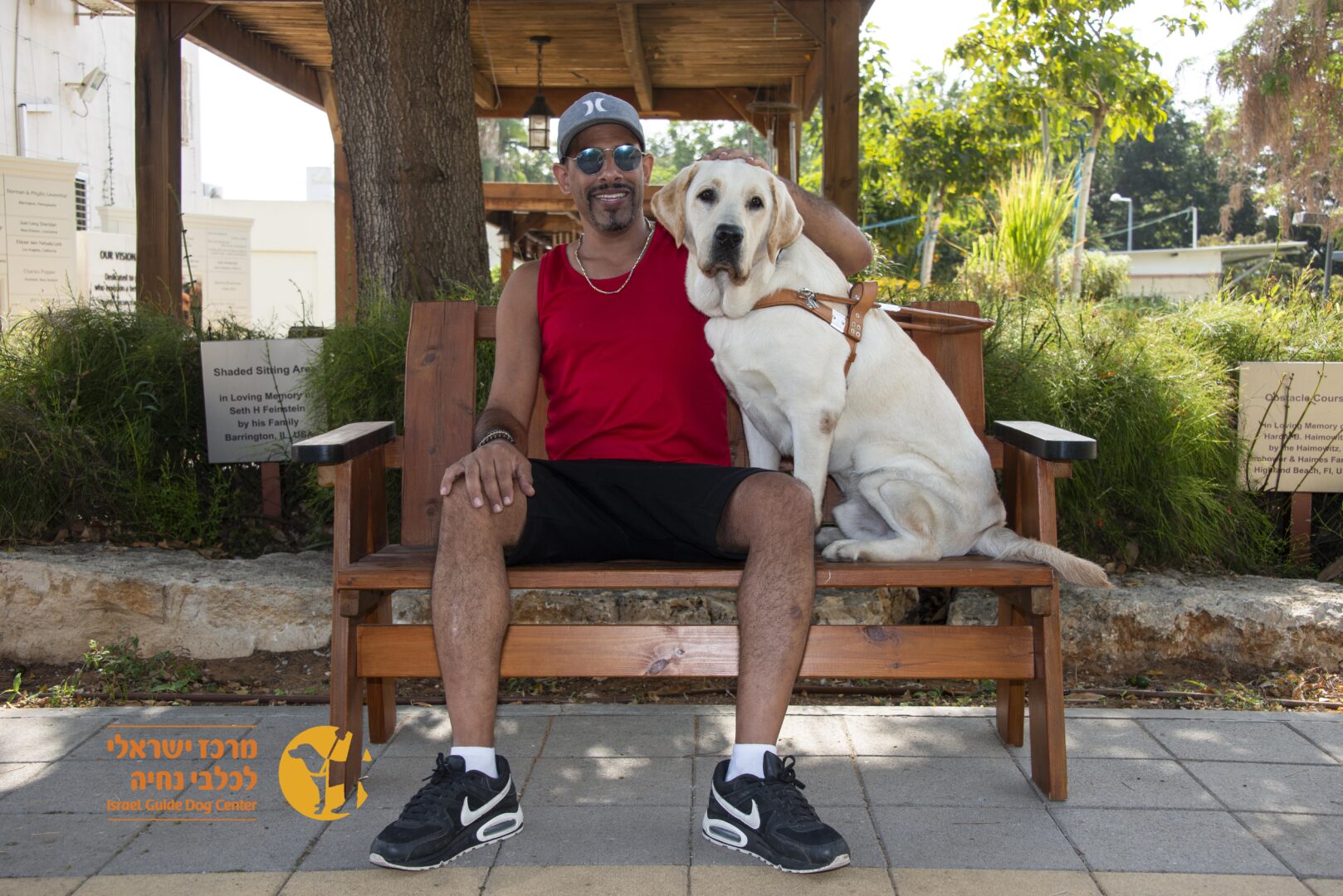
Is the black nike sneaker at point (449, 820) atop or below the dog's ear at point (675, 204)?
below

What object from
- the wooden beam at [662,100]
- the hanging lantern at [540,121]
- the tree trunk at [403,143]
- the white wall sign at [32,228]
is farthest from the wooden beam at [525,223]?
the tree trunk at [403,143]

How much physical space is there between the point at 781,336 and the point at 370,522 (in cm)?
122

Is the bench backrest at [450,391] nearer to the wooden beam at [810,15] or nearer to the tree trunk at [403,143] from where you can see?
the tree trunk at [403,143]

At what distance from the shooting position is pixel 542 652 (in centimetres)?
262

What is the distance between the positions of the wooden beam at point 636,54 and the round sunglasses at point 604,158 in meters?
4.86

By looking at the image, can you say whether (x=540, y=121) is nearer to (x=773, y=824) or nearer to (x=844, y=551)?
(x=844, y=551)

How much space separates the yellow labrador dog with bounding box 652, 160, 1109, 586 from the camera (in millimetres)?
2805

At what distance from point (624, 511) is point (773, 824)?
835 mm

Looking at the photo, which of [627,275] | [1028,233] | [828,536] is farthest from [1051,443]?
[1028,233]

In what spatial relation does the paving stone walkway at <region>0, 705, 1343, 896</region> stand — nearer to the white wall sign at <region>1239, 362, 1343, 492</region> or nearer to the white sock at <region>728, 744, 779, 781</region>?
the white sock at <region>728, 744, 779, 781</region>

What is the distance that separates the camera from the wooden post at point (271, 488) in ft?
15.5

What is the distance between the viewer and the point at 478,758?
7.91 feet

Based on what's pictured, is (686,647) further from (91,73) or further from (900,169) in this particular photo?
(91,73)

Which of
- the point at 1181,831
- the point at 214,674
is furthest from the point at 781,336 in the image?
the point at 214,674
